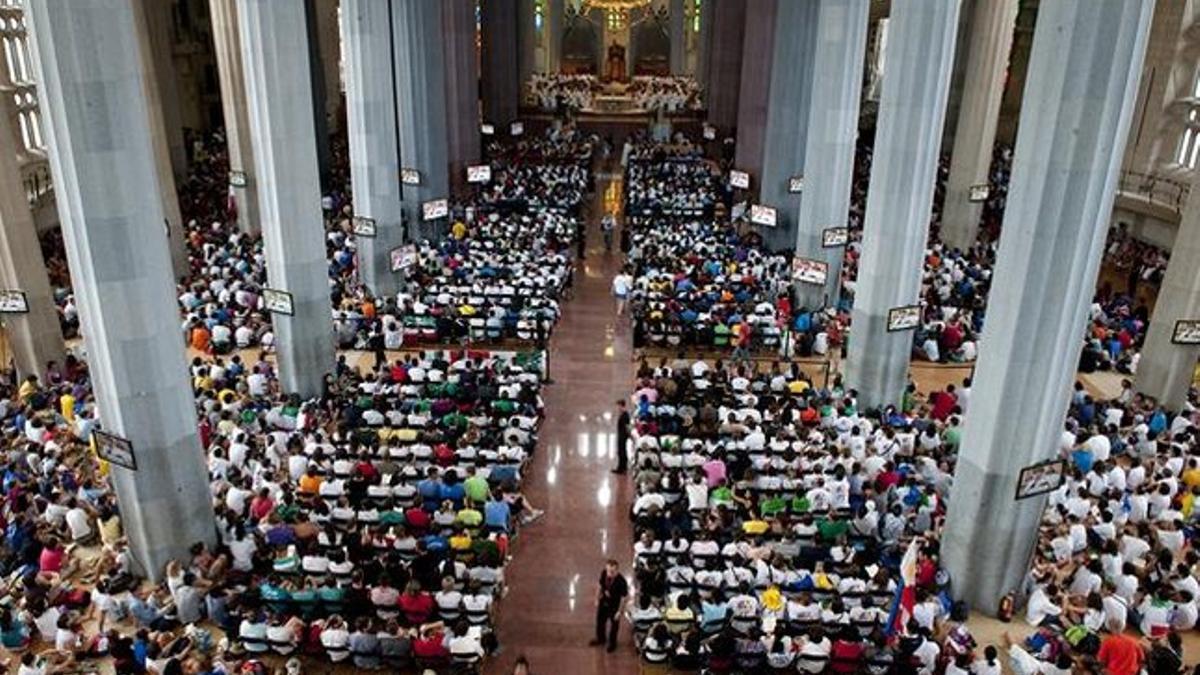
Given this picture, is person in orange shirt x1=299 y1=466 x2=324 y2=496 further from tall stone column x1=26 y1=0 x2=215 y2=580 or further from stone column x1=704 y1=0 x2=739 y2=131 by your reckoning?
stone column x1=704 y1=0 x2=739 y2=131

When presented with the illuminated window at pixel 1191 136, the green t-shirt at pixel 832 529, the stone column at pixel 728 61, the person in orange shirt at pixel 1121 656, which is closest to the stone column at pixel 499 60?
the stone column at pixel 728 61

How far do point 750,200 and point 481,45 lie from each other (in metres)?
19.5

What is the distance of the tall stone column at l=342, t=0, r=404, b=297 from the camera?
77.5 feet

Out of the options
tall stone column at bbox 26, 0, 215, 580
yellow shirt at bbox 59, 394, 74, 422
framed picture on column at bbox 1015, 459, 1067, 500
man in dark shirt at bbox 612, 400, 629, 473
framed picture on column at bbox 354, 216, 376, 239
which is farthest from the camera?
framed picture on column at bbox 354, 216, 376, 239

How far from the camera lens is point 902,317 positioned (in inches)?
710

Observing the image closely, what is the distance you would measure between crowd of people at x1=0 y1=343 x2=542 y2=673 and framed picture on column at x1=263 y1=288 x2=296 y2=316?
139 cm

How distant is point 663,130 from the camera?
159ft

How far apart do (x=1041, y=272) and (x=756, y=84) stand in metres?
23.3

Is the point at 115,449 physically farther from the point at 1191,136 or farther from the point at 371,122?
the point at 1191,136

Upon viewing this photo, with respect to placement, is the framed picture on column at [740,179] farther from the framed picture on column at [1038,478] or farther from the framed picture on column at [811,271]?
the framed picture on column at [1038,478]

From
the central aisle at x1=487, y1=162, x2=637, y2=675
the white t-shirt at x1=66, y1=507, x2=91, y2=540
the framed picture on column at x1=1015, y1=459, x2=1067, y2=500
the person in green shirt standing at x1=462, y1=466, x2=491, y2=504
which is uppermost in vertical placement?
the framed picture on column at x1=1015, y1=459, x2=1067, y2=500

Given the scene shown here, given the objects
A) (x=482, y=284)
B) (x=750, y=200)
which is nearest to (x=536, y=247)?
(x=482, y=284)

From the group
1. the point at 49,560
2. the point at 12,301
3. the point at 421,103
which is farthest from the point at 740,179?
the point at 49,560

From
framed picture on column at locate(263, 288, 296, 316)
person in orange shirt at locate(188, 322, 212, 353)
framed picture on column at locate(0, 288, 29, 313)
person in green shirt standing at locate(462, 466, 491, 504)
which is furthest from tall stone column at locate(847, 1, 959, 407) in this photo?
framed picture on column at locate(0, 288, 29, 313)
